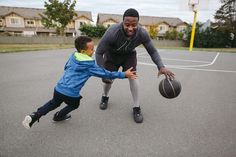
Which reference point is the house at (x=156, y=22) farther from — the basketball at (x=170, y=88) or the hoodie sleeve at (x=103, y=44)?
the basketball at (x=170, y=88)

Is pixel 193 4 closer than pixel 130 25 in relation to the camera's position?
No

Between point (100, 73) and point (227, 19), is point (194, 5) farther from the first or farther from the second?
point (227, 19)

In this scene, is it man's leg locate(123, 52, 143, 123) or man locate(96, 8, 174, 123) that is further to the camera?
man's leg locate(123, 52, 143, 123)

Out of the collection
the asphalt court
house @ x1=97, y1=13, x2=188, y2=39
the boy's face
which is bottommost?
the asphalt court

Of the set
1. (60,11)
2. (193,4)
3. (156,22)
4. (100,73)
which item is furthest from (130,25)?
(156,22)

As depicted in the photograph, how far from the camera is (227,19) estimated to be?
3928 cm

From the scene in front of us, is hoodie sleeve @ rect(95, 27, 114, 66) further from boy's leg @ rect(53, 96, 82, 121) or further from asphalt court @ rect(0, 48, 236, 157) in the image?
asphalt court @ rect(0, 48, 236, 157)

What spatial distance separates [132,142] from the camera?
2713 mm

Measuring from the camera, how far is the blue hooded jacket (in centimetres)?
264

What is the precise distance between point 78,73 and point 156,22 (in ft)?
203

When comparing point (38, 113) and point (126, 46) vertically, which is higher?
point (126, 46)

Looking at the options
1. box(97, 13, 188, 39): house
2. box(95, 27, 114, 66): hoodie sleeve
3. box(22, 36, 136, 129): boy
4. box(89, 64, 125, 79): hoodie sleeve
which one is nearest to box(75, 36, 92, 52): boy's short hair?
box(22, 36, 136, 129): boy

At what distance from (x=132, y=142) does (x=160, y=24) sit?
61.5 meters

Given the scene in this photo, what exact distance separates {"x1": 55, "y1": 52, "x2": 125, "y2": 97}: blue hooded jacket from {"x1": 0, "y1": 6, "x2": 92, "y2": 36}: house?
55.4 meters
